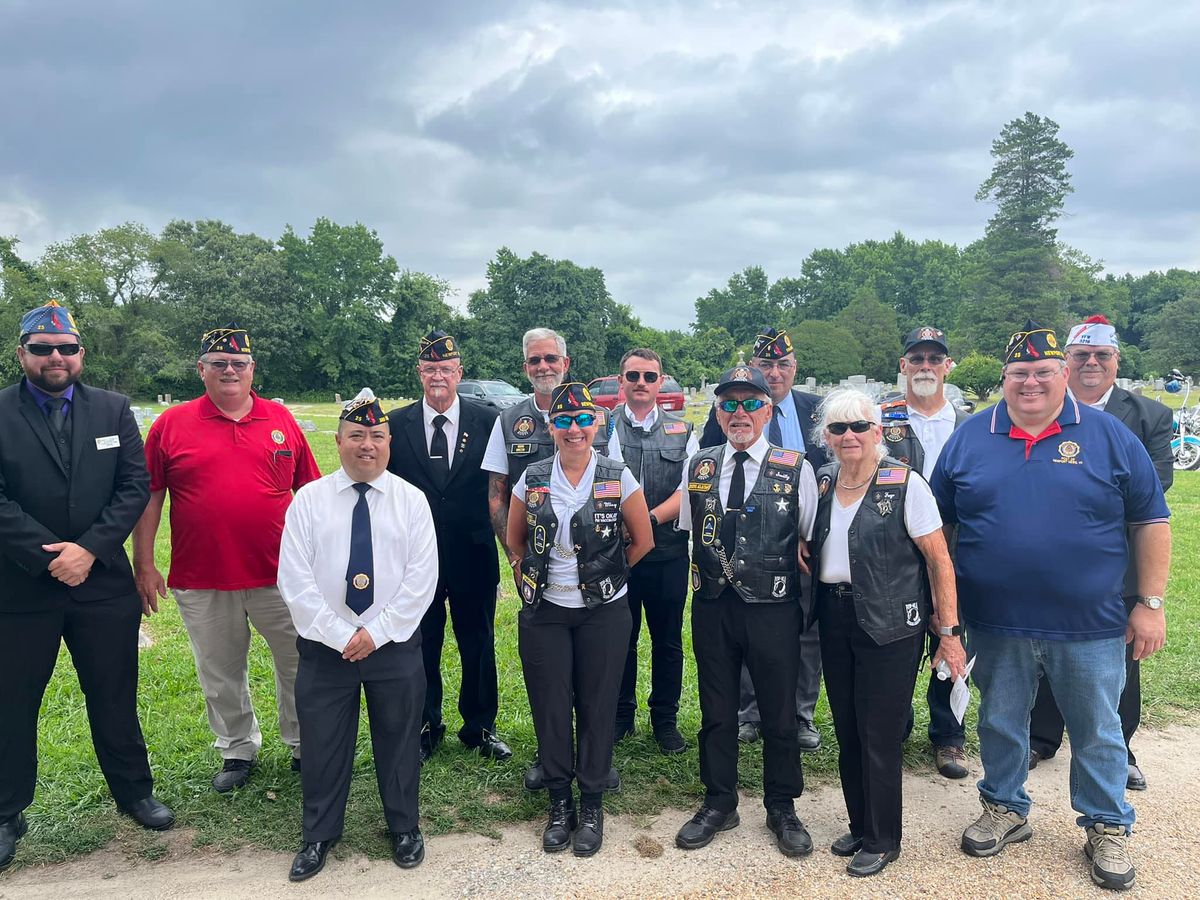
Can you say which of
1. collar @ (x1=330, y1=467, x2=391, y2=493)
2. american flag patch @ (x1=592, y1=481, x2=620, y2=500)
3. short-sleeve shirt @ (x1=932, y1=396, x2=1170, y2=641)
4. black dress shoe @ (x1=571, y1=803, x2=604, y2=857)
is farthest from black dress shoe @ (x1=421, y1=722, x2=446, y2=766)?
short-sleeve shirt @ (x1=932, y1=396, x2=1170, y2=641)

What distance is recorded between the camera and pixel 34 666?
3.80 m

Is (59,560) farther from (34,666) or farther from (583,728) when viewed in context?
(583,728)

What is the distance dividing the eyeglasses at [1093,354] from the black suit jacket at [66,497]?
5415mm

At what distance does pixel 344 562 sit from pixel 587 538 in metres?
1.18

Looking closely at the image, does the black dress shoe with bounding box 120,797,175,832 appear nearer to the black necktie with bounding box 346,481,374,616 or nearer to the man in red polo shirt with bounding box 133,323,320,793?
the man in red polo shirt with bounding box 133,323,320,793

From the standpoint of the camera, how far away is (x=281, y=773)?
4516 mm

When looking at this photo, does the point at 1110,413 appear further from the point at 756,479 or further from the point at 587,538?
the point at 587,538

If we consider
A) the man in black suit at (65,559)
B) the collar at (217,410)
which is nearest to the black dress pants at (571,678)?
the collar at (217,410)

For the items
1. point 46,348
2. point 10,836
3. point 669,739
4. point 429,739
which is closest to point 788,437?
point 669,739

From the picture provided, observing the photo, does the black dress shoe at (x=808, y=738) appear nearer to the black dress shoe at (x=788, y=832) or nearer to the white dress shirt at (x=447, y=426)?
the black dress shoe at (x=788, y=832)

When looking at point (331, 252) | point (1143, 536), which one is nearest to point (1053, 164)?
point (331, 252)

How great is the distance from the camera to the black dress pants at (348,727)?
3670 mm

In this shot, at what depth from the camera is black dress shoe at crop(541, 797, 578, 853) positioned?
3816 mm

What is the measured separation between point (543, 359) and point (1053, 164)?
198ft
